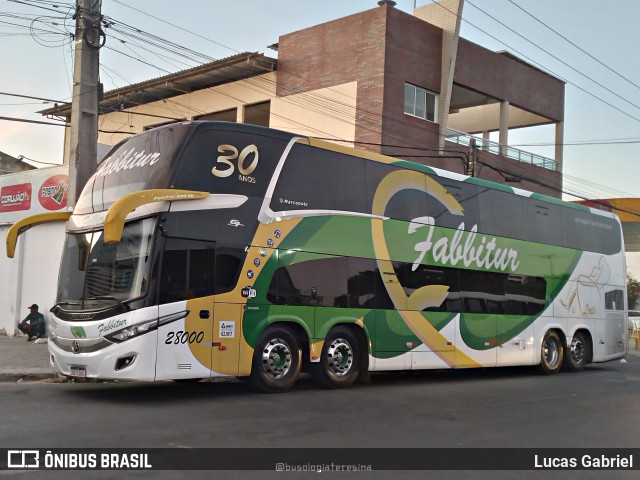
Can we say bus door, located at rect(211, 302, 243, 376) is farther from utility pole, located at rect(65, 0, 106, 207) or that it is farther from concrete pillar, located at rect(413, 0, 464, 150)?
concrete pillar, located at rect(413, 0, 464, 150)

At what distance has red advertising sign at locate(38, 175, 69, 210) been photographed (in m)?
19.9

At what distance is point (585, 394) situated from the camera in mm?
13398

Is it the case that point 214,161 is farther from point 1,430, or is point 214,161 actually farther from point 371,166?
point 1,430

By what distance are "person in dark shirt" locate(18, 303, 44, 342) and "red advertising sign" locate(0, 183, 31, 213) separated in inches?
146

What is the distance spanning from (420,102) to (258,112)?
30.8 ft

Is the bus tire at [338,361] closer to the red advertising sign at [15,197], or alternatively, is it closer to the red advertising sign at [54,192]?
the red advertising sign at [54,192]

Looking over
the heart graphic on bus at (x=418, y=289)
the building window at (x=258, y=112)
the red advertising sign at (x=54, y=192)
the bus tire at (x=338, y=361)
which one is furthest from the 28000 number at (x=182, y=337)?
the building window at (x=258, y=112)

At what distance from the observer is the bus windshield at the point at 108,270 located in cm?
1042

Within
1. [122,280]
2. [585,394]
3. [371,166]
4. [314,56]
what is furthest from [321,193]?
[314,56]

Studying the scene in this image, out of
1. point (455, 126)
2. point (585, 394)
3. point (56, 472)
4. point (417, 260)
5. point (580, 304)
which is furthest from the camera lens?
point (455, 126)

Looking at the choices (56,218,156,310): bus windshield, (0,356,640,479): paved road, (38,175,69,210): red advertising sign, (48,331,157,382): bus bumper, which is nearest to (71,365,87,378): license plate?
(48,331,157,382): bus bumper

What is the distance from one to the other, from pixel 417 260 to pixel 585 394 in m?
4.05

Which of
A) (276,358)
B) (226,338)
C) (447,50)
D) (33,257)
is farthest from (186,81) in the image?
(226,338)

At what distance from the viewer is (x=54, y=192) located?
66.6ft
